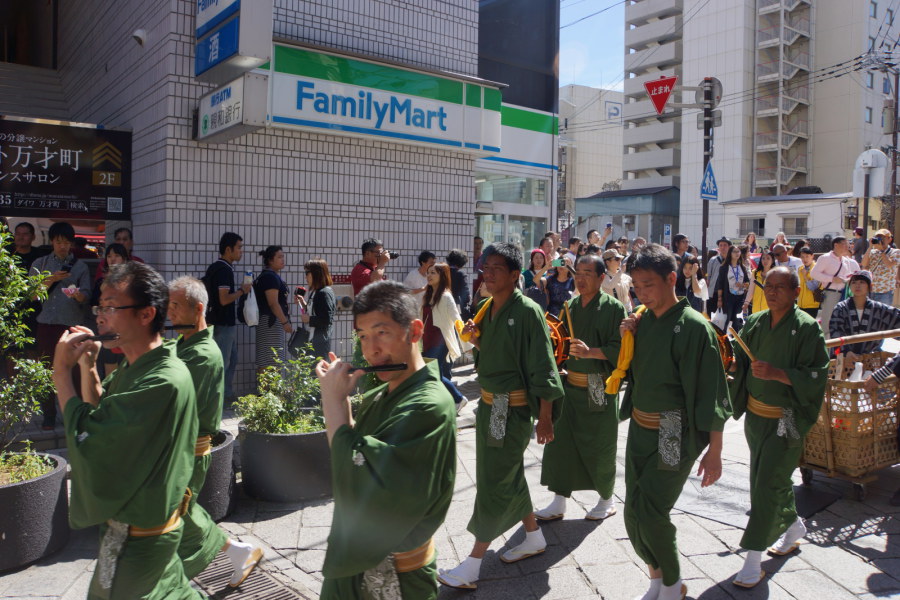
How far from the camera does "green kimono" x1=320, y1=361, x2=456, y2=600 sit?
2.17m

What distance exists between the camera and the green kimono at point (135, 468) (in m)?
2.55

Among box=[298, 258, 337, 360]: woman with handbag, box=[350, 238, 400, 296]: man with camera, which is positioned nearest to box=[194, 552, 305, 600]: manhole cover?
box=[298, 258, 337, 360]: woman with handbag

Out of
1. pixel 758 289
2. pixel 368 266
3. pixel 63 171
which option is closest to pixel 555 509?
pixel 368 266

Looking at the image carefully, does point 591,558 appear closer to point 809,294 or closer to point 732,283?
point 732,283

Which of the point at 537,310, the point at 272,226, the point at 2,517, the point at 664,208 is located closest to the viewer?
the point at 2,517

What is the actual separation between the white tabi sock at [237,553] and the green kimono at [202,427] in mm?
218

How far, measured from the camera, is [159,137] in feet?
24.0

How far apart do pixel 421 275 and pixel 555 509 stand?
397 cm

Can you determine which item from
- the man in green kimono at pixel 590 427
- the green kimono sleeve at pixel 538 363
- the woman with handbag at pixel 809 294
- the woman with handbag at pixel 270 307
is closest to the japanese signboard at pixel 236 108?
the woman with handbag at pixel 270 307

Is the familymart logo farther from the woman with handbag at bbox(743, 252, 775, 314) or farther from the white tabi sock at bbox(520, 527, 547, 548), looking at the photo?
the woman with handbag at bbox(743, 252, 775, 314)

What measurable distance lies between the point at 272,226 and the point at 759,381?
5.42 metres

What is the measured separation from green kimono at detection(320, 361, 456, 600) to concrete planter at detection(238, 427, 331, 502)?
8.69 ft

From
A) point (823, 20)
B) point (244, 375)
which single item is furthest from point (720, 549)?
point (823, 20)

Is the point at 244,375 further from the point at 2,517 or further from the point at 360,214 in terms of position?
the point at 2,517
